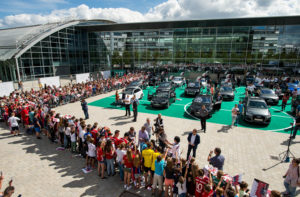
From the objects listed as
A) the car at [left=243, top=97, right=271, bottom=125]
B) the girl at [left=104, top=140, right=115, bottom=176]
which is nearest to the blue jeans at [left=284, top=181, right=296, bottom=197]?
the girl at [left=104, top=140, right=115, bottom=176]

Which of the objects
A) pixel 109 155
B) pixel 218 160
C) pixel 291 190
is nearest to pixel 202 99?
pixel 218 160

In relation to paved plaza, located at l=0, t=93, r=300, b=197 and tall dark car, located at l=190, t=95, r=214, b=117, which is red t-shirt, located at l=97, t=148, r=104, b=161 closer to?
paved plaza, located at l=0, t=93, r=300, b=197

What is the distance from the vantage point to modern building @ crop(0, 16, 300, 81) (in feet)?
86.0

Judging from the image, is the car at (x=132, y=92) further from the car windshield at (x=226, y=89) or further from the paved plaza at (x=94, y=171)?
the car windshield at (x=226, y=89)

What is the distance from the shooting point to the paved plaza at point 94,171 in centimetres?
594

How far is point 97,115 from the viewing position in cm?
1362

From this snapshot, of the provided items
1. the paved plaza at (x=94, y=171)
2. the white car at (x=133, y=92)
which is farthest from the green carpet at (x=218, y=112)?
the paved plaza at (x=94, y=171)

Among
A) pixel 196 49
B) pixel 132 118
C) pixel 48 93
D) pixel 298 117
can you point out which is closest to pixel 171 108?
pixel 132 118

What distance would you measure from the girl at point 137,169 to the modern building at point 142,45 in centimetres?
2554

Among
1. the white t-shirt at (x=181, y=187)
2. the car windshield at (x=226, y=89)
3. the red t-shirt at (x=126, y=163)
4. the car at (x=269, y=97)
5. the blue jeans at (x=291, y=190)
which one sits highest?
the car windshield at (x=226, y=89)

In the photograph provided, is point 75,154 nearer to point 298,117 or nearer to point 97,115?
point 97,115

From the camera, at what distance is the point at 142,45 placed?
119 ft

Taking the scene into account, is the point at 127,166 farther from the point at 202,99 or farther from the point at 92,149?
the point at 202,99

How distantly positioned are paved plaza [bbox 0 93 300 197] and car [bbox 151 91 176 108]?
361 cm
